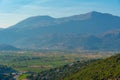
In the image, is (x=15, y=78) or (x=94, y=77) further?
(x=15, y=78)

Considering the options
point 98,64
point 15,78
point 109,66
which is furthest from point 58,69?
point 109,66

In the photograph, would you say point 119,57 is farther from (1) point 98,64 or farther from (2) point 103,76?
(2) point 103,76

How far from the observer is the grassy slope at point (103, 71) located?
128 meters

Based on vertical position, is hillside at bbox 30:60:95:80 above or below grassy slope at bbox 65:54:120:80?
below

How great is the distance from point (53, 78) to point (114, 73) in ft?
147

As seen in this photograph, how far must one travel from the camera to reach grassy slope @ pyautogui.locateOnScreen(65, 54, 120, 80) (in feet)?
419

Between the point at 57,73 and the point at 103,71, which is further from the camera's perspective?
the point at 57,73

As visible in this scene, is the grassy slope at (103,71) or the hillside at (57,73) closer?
the grassy slope at (103,71)

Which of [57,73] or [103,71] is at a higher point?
[103,71]

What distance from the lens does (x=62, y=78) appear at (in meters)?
155

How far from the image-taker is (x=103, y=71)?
135375 millimetres

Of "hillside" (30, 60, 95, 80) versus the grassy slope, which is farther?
"hillside" (30, 60, 95, 80)

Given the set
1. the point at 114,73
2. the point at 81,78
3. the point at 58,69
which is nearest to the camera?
the point at 114,73

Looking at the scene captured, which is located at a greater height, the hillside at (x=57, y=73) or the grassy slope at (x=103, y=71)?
the grassy slope at (x=103, y=71)
